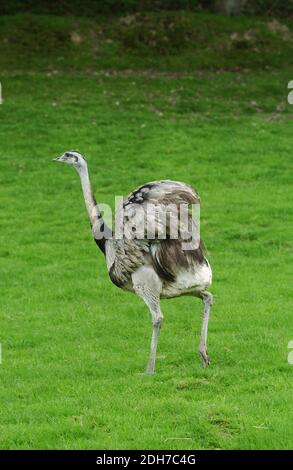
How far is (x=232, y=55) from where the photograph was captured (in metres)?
32.6

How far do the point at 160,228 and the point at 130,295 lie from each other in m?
4.82

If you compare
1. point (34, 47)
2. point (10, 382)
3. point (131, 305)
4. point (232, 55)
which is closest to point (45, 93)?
point (34, 47)

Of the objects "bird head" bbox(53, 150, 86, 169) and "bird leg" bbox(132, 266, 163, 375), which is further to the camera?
"bird head" bbox(53, 150, 86, 169)

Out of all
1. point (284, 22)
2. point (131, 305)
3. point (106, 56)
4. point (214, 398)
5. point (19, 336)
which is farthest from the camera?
point (284, 22)

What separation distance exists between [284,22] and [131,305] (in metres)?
22.5

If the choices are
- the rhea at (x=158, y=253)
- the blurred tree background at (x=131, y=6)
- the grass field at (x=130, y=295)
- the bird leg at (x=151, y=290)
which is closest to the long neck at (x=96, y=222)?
the rhea at (x=158, y=253)

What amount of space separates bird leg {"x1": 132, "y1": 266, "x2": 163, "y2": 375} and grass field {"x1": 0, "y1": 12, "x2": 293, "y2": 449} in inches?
11.2

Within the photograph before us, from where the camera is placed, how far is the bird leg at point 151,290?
11656mm

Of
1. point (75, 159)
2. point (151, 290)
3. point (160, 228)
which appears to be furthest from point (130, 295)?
point (160, 228)

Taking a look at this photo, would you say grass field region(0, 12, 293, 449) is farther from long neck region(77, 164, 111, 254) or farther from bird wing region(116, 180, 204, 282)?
long neck region(77, 164, 111, 254)

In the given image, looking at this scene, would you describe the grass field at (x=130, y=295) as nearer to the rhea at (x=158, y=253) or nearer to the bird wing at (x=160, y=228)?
the rhea at (x=158, y=253)

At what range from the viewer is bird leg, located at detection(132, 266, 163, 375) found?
1166 cm

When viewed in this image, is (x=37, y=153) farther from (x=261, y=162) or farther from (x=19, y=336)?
(x=19, y=336)

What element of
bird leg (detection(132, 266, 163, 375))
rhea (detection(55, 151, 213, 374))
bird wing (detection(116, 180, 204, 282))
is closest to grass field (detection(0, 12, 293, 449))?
bird leg (detection(132, 266, 163, 375))
